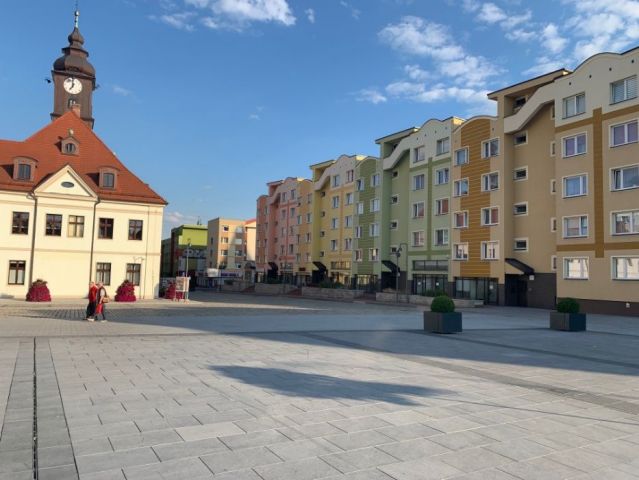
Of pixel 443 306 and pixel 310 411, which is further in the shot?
pixel 443 306

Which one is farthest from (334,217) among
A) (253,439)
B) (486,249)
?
(253,439)

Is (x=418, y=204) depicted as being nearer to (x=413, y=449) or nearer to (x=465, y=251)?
(x=465, y=251)

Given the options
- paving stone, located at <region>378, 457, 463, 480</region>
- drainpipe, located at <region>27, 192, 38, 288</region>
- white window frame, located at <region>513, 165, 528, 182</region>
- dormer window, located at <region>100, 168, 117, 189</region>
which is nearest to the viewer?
paving stone, located at <region>378, 457, 463, 480</region>

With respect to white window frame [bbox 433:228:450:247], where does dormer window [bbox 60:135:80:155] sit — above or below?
above

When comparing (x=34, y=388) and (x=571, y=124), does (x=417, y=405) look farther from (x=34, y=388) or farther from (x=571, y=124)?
(x=571, y=124)

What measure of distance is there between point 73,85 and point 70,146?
983 cm

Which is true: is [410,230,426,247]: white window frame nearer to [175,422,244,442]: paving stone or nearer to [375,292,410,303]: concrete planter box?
[375,292,410,303]: concrete planter box

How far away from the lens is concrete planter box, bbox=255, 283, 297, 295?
2491 inches

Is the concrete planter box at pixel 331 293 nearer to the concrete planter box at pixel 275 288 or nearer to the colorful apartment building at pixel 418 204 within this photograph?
the colorful apartment building at pixel 418 204

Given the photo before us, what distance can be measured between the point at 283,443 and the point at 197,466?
1.05m

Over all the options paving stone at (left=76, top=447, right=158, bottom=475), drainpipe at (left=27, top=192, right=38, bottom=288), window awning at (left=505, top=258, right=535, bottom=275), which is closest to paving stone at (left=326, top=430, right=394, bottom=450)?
paving stone at (left=76, top=447, right=158, bottom=475)

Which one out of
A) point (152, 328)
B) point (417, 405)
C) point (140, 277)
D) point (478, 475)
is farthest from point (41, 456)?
point (140, 277)

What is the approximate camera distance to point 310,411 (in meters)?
6.73

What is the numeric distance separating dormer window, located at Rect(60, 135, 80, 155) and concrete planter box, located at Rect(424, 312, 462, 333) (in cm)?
3393
